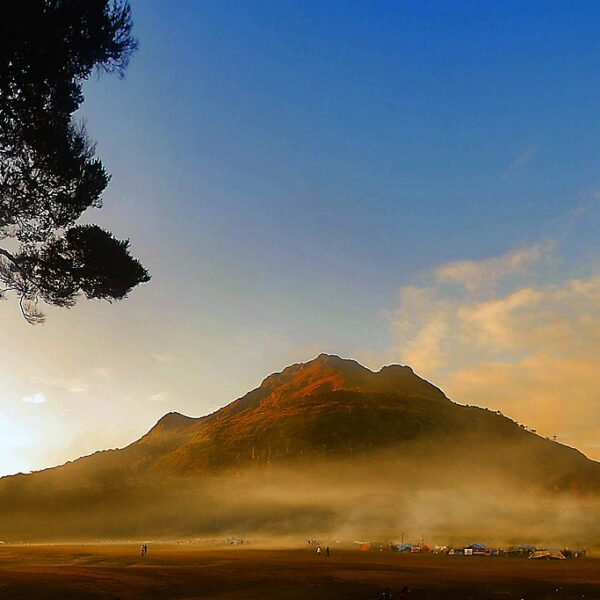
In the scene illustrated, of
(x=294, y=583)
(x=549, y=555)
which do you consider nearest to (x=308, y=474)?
(x=549, y=555)

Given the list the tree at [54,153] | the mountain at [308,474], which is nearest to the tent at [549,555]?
the mountain at [308,474]

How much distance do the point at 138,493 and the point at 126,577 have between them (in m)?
111

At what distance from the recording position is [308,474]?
149 meters

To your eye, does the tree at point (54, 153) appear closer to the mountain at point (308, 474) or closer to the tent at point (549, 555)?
the tent at point (549, 555)

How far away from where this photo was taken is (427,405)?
191m

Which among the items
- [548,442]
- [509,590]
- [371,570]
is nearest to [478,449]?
[548,442]

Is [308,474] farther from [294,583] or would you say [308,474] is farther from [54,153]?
[54,153]

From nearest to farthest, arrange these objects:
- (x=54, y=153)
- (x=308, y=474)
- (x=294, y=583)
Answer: (x=54, y=153)
(x=294, y=583)
(x=308, y=474)

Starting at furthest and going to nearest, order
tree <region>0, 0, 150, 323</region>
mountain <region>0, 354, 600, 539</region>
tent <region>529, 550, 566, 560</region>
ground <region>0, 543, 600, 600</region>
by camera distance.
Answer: mountain <region>0, 354, 600, 539</region>
tent <region>529, 550, 566, 560</region>
ground <region>0, 543, 600, 600</region>
tree <region>0, 0, 150, 323</region>

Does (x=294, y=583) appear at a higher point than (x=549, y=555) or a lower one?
lower

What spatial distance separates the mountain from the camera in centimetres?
12019

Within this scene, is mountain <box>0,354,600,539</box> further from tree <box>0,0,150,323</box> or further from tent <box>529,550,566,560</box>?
tree <box>0,0,150,323</box>

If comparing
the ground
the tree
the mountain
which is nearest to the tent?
the ground

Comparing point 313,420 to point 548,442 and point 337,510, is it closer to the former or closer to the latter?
point 337,510
